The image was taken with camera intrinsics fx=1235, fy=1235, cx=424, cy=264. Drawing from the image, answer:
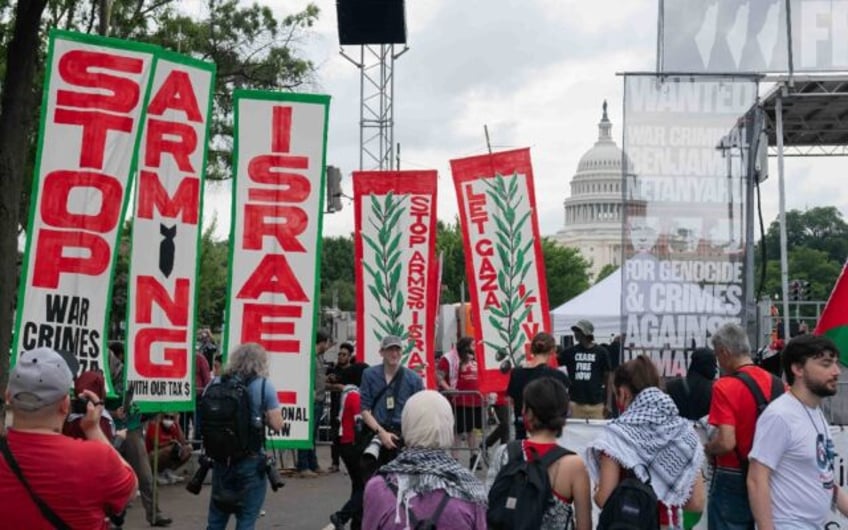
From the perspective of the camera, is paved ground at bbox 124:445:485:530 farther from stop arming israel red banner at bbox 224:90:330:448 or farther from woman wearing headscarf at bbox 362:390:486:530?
woman wearing headscarf at bbox 362:390:486:530

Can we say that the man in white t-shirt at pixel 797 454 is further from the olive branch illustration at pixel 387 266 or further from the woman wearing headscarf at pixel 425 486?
the olive branch illustration at pixel 387 266

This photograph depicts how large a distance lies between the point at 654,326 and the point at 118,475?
28.1 ft

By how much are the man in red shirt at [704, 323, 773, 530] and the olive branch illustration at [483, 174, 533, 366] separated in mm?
7459

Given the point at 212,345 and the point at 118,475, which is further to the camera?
the point at 212,345

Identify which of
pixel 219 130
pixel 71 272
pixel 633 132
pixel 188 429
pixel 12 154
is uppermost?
pixel 219 130

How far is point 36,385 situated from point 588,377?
9329 millimetres

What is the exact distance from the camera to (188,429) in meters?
17.8

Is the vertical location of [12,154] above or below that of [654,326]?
above

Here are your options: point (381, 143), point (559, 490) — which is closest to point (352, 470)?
point (559, 490)

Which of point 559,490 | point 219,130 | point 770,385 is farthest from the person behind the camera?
point 219,130

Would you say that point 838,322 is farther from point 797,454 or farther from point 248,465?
point 248,465

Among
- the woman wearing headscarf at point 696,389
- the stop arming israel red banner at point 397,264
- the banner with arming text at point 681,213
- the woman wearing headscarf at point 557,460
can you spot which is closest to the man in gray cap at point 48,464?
the woman wearing headscarf at point 557,460

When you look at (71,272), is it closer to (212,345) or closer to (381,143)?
(212,345)

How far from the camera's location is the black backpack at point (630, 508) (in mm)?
5184
